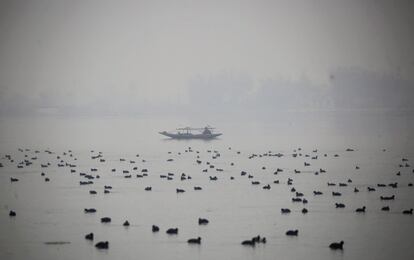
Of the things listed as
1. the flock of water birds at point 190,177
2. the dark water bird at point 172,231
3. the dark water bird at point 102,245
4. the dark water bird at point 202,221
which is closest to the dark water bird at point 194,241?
the flock of water birds at point 190,177

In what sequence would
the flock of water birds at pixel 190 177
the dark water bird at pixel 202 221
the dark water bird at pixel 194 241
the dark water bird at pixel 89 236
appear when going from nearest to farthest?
the dark water bird at pixel 194 241 < the dark water bird at pixel 89 236 < the flock of water birds at pixel 190 177 < the dark water bird at pixel 202 221

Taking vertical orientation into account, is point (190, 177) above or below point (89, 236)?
above

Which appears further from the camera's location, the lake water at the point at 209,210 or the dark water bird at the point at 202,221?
the dark water bird at the point at 202,221

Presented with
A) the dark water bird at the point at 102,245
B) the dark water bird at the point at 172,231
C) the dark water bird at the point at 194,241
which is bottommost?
the dark water bird at the point at 102,245

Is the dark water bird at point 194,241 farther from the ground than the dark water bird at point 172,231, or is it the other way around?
the dark water bird at point 172,231

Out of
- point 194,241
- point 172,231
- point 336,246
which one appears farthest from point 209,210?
point 336,246

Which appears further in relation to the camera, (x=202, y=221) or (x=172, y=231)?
(x=202, y=221)

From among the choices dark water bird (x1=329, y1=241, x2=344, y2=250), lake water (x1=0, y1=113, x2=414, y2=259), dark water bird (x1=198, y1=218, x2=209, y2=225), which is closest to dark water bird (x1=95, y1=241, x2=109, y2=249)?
lake water (x1=0, y1=113, x2=414, y2=259)

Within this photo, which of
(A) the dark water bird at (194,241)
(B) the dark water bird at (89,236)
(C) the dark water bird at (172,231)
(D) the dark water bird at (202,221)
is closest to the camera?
(A) the dark water bird at (194,241)

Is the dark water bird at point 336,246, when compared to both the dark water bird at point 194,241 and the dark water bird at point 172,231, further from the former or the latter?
the dark water bird at point 172,231

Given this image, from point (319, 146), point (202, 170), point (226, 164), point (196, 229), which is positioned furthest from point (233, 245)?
point (319, 146)

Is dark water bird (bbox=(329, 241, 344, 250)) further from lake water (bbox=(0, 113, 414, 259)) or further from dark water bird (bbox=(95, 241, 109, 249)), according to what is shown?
dark water bird (bbox=(95, 241, 109, 249))

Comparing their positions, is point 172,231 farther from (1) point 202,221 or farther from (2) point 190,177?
(2) point 190,177

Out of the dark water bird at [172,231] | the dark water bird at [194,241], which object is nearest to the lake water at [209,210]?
the dark water bird at [194,241]
